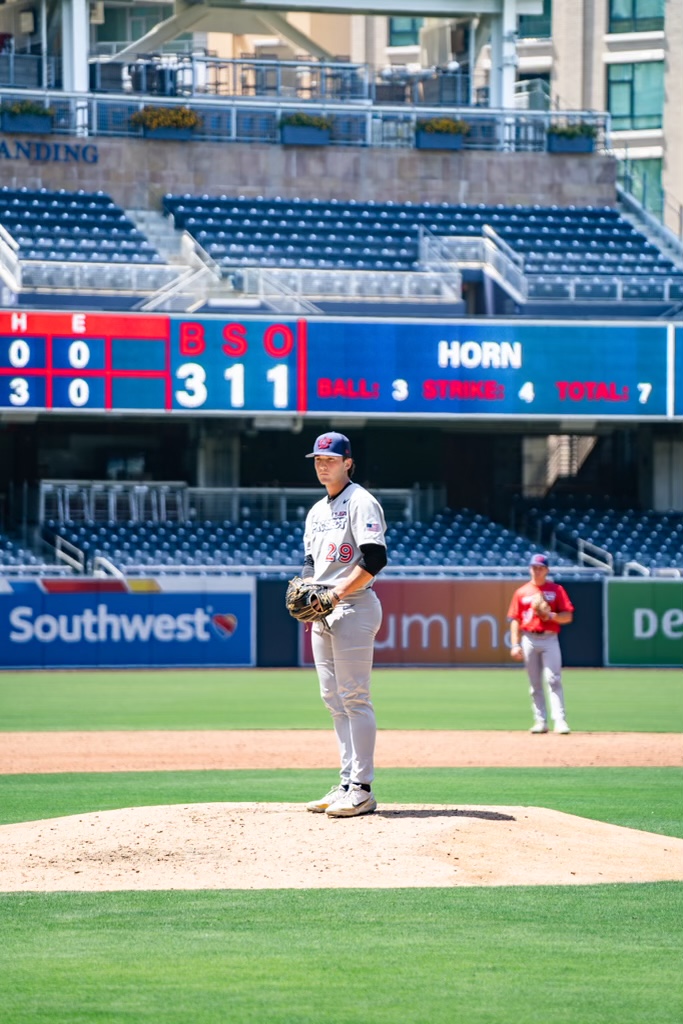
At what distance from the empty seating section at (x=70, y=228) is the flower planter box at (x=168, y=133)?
1.93 m

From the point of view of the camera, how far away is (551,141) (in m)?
40.6

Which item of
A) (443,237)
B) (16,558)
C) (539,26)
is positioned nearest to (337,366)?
(443,237)

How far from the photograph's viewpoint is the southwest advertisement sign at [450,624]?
28781 mm

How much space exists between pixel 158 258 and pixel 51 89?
756 centimetres

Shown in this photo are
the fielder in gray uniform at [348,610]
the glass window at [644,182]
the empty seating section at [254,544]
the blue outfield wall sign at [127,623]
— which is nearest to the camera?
the fielder in gray uniform at [348,610]

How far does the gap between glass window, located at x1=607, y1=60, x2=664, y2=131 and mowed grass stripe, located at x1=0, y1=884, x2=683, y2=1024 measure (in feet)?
172

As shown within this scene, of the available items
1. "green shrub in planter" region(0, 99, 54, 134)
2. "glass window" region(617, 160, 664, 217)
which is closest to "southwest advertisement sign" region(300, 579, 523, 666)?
"green shrub in planter" region(0, 99, 54, 134)

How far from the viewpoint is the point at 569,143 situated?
40625mm

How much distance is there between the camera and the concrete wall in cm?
3809

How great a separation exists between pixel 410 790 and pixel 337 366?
2194 cm

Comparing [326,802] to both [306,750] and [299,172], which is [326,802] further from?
[299,172]

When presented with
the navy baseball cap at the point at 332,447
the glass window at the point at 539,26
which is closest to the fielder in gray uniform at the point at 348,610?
the navy baseball cap at the point at 332,447

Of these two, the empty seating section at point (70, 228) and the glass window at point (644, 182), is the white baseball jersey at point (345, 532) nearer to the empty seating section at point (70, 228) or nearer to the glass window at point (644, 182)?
the empty seating section at point (70, 228)

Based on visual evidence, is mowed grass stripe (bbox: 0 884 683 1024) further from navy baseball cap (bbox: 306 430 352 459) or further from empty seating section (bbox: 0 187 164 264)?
empty seating section (bbox: 0 187 164 264)
